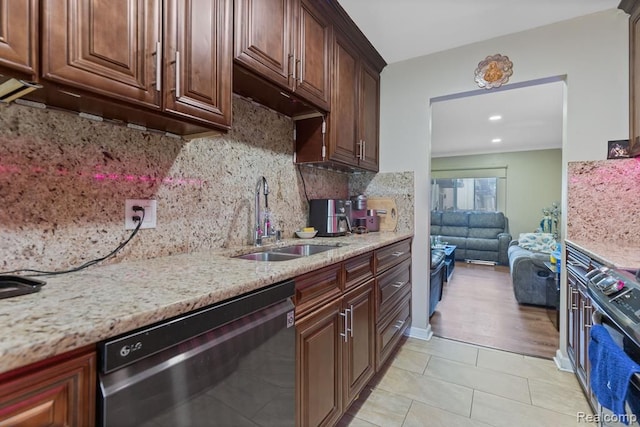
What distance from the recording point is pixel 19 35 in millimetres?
734

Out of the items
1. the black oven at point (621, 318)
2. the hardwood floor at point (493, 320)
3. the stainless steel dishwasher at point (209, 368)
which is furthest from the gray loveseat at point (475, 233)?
the stainless steel dishwasher at point (209, 368)

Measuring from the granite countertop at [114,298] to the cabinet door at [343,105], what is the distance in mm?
1141

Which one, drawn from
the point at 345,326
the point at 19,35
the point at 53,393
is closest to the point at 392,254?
the point at 345,326

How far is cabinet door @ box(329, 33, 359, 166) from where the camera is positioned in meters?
2.09

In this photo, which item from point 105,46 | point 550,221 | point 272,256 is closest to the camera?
point 105,46

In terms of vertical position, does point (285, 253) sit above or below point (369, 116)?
below

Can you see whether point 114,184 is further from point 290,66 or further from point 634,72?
point 634,72

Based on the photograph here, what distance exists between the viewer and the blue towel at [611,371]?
953 mm

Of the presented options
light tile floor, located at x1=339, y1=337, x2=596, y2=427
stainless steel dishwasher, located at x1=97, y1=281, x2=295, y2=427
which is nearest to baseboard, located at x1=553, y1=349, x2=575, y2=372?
light tile floor, located at x1=339, y1=337, x2=596, y2=427

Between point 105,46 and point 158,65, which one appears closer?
point 105,46

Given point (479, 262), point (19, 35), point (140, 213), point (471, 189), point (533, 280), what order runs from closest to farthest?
1. point (19, 35)
2. point (140, 213)
3. point (533, 280)
4. point (479, 262)
5. point (471, 189)

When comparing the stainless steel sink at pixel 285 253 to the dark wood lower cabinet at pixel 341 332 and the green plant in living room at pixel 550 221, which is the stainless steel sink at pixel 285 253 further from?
the green plant in living room at pixel 550 221

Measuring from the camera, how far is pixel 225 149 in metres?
1.69

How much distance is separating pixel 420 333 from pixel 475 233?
14.7 ft
